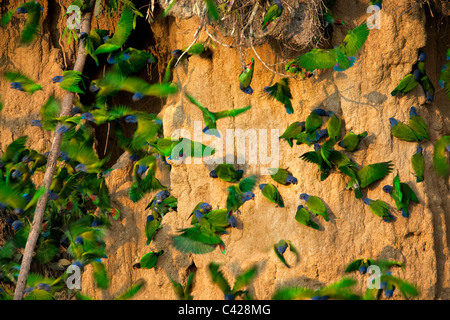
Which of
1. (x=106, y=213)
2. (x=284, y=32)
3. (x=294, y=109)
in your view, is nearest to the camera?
(x=284, y=32)

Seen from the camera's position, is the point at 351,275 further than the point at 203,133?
No

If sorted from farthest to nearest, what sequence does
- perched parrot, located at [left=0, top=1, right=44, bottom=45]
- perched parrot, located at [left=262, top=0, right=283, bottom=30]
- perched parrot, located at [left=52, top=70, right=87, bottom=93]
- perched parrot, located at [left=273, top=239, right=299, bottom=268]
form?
perched parrot, located at [left=0, top=1, right=44, bottom=45]
perched parrot, located at [left=52, top=70, right=87, bottom=93]
perched parrot, located at [left=273, top=239, right=299, bottom=268]
perched parrot, located at [left=262, top=0, right=283, bottom=30]

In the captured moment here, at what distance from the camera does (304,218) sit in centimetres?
315

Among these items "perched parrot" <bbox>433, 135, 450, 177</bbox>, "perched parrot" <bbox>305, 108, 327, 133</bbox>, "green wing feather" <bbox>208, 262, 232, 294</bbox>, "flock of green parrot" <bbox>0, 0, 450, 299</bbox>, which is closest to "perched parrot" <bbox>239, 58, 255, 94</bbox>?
"flock of green parrot" <bbox>0, 0, 450, 299</bbox>

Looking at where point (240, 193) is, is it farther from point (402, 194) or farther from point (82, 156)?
point (82, 156)

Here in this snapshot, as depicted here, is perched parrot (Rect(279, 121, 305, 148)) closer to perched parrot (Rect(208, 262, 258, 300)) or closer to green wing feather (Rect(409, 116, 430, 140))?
green wing feather (Rect(409, 116, 430, 140))

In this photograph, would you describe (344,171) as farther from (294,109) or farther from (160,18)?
(160,18)

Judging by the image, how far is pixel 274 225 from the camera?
129 inches

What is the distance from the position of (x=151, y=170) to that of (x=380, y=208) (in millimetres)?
1455

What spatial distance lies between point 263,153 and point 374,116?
69cm

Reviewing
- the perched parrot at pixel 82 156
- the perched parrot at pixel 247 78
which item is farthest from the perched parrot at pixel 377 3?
the perched parrot at pixel 82 156

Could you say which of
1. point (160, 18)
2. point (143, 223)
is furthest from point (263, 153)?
A: point (160, 18)

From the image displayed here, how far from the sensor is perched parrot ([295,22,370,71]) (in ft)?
9.92

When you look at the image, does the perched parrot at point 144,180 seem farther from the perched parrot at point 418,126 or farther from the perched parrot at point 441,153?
the perched parrot at point 441,153
